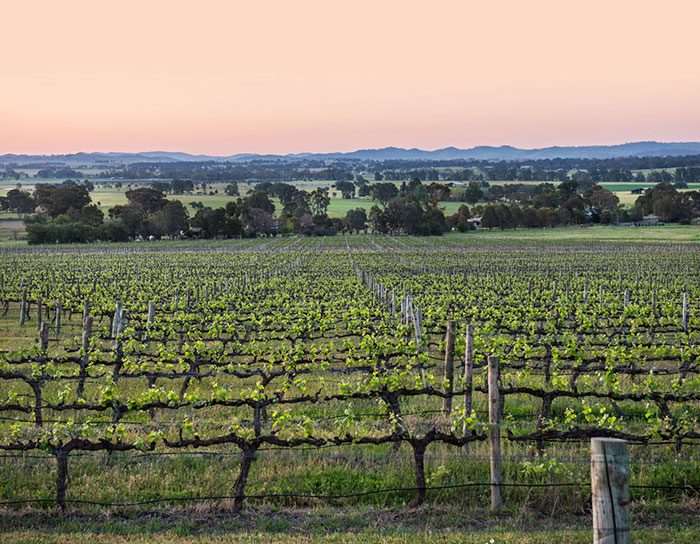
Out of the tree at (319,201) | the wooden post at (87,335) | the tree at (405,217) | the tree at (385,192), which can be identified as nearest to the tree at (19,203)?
the tree at (319,201)

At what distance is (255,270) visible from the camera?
164ft

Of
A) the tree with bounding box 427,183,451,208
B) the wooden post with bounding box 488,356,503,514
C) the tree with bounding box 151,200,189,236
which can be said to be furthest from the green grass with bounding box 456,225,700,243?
the wooden post with bounding box 488,356,503,514

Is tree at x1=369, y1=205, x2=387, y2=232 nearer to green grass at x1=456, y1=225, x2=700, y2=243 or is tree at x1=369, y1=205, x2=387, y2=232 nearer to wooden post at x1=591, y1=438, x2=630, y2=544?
green grass at x1=456, y1=225, x2=700, y2=243

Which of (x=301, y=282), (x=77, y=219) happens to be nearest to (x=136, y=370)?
(x=301, y=282)

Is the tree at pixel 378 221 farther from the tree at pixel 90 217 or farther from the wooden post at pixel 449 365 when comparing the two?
the wooden post at pixel 449 365

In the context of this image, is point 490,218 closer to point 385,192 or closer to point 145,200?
point 385,192

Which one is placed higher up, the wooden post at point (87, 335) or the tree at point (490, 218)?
the wooden post at point (87, 335)

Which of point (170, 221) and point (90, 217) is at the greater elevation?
point (90, 217)

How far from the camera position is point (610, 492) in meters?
4.75

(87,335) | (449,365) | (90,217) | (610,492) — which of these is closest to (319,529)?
(610,492)

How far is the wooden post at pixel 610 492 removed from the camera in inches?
183

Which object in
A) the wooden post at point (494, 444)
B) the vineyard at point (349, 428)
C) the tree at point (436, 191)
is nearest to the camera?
the wooden post at point (494, 444)

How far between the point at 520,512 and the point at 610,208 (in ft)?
491

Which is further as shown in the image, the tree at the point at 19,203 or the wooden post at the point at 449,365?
the tree at the point at 19,203
